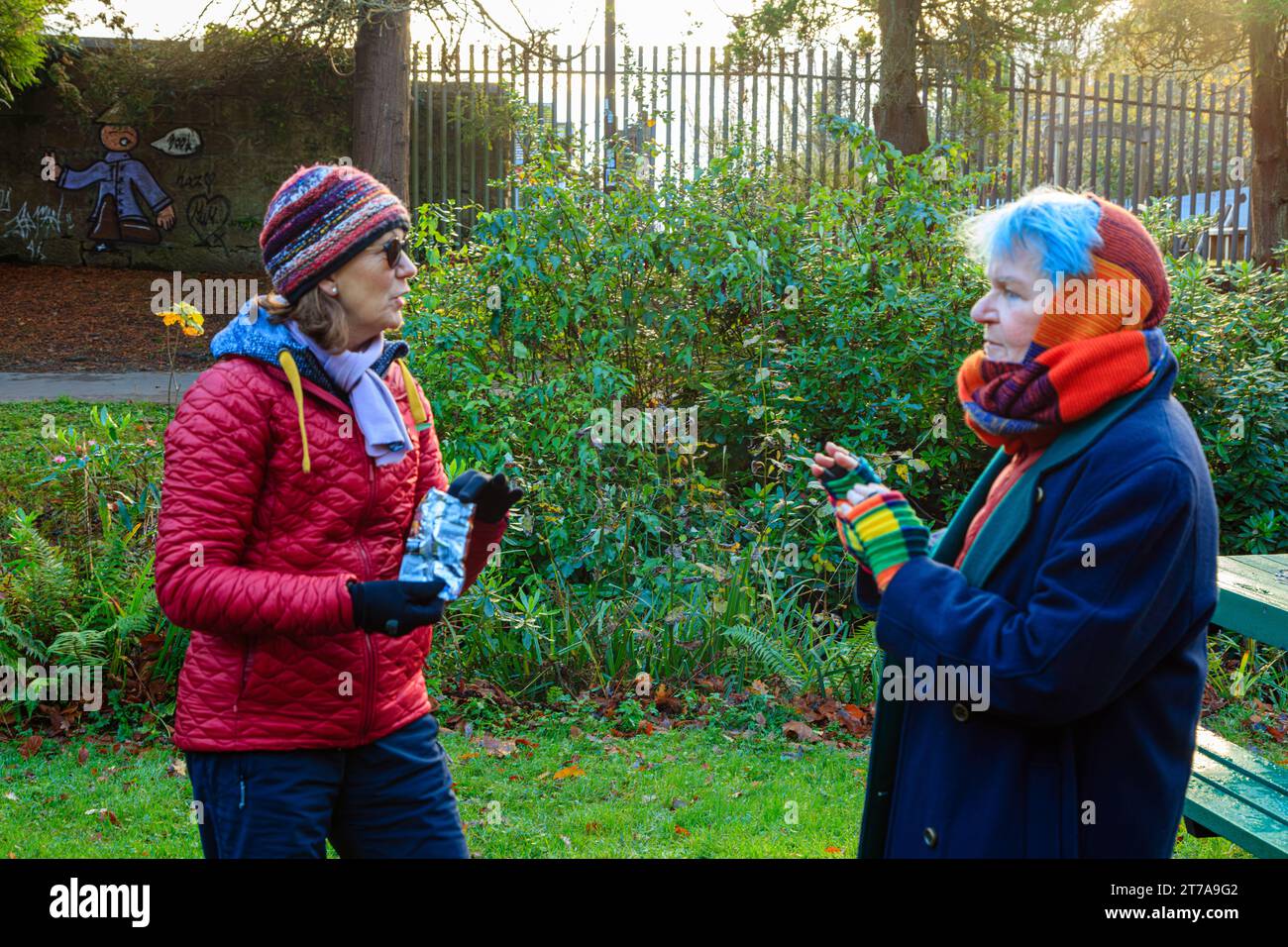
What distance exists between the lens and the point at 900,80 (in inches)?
467

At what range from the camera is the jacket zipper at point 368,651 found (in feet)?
8.20

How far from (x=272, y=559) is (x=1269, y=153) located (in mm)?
16376

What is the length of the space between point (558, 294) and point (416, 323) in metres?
0.77

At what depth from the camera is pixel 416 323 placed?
6.70m

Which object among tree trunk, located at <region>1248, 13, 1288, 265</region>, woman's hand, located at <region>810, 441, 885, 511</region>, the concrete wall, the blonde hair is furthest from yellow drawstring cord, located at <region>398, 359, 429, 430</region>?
the concrete wall

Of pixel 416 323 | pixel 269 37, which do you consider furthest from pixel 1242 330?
pixel 269 37

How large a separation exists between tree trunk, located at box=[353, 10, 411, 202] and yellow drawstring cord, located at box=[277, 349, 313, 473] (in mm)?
10131

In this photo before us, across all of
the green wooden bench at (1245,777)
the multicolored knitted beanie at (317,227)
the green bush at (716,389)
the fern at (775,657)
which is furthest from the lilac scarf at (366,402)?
the fern at (775,657)

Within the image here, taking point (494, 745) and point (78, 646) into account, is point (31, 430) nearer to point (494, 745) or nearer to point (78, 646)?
point (78, 646)

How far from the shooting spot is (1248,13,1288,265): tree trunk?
50.6 ft

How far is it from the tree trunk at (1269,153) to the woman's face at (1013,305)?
1483 centimetres

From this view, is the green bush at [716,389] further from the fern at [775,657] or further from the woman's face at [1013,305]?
the woman's face at [1013,305]

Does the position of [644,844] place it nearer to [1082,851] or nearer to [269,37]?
[1082,851]
